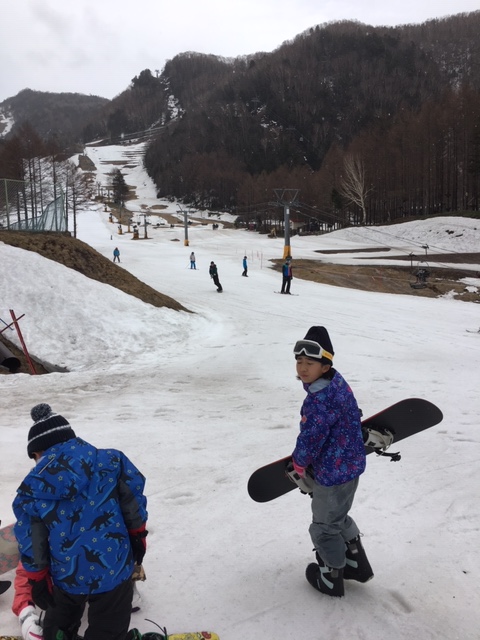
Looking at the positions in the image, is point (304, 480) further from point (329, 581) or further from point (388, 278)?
point (388, 278)

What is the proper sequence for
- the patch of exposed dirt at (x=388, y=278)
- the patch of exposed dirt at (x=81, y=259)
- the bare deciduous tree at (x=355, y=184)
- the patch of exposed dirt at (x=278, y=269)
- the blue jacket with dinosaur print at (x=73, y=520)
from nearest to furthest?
the blue jacket with dinosaur print at (x=73, y=520)
the patch of exposed dirt at (x=81, y=259)
the patch of exposed dirt at (x=278, y=269)
the patch of exposed dirt at (x=388, y=278)
the bare deciduous tree at (x=355, y=184)

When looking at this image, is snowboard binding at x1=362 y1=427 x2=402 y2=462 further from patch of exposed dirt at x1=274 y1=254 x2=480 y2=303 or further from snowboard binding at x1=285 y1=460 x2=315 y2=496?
patch of exposed dirt at x1=274 y1=254 x2=480 y2=303

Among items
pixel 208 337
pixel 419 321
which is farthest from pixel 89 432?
pixel 419 321

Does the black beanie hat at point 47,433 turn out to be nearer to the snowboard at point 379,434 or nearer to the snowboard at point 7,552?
the snowboard at point 7,552

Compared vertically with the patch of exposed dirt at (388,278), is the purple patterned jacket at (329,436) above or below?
above

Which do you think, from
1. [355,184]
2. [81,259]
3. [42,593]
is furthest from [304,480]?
[355,184]

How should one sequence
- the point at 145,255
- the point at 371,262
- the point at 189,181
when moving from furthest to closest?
the point at 189,181
the point at 145,255
the point at 371,262

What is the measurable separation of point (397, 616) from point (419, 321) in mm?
12689

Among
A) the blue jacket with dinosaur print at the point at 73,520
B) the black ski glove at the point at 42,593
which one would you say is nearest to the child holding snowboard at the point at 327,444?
the blue jacket with dinosaur print at the point at 73,520

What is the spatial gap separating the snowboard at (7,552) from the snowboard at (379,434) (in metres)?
1.70

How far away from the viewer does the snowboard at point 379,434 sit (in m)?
3.05

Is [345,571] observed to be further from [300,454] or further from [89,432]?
[89,432]

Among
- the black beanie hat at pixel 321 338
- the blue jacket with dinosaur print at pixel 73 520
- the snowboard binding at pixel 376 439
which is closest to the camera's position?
the blue jacket with dinosaur print at pixel 73 520

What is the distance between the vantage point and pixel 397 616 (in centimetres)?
261
